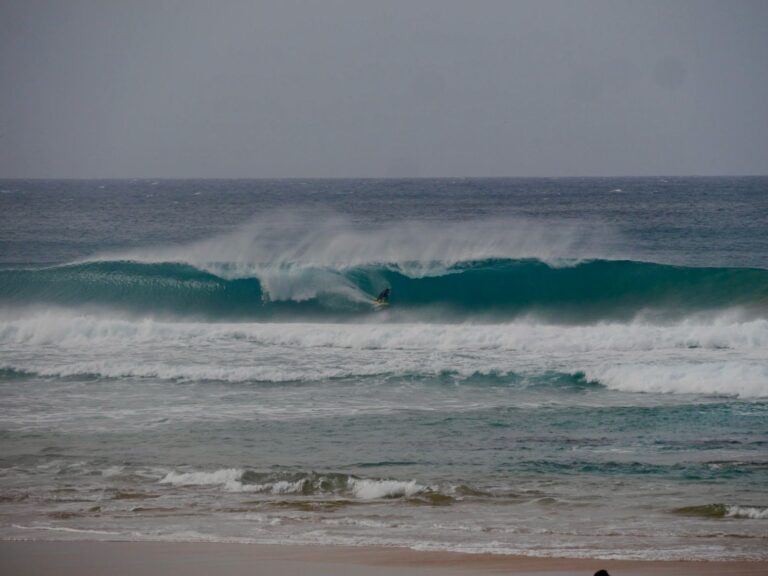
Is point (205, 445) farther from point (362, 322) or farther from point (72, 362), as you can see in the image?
point (362, 322)

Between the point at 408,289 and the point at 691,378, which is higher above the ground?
the point at 408,289

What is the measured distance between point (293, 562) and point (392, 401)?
213 inches

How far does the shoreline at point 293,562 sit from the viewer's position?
281 inches

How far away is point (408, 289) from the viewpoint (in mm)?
21812

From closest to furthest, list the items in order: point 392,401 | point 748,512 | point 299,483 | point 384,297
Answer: point 748,512, point 299,483, point 392,401, point 384,297

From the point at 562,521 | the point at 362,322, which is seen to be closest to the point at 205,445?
the point at 562,521

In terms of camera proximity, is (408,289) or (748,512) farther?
(408,289)

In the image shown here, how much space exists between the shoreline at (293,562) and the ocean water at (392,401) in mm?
244

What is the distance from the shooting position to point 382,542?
309 inches

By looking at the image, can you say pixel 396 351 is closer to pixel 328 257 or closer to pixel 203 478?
pixel 203 478

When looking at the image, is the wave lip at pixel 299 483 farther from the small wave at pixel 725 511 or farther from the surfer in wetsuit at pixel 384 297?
the surfer in wetsuit at pixel 384 297

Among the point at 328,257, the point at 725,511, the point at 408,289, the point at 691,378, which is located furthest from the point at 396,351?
the point at 328,257

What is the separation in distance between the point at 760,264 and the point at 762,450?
1840cm

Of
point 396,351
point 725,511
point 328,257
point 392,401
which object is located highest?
point 328,257
